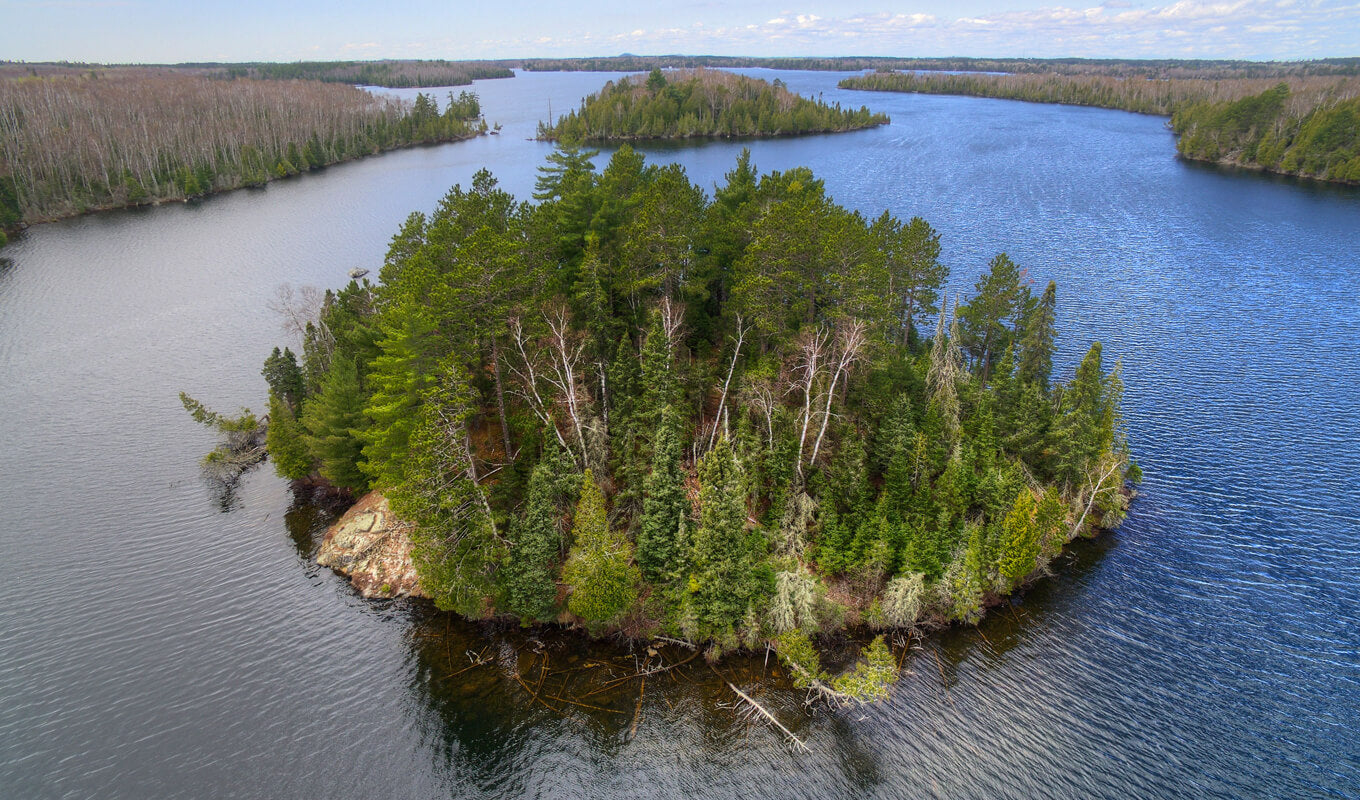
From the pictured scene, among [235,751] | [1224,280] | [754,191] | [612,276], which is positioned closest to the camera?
[235,751]

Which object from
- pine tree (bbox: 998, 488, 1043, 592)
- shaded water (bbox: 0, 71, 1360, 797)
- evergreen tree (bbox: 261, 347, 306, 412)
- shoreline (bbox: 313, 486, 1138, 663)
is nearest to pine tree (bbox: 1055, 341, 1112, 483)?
shoreline (bbox: 313, 486, 1138, 663)

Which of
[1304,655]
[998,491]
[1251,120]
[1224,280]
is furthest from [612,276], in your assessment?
[1251,120]

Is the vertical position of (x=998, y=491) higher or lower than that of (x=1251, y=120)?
lower

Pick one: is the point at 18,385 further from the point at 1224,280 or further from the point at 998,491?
the point at 1224,280

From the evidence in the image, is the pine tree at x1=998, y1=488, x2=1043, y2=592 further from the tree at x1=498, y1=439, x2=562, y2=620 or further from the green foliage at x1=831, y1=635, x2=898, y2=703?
the tree at x1=498, y1=439, x2=562, y2=620

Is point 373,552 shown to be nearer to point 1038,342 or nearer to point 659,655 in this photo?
point 659,655

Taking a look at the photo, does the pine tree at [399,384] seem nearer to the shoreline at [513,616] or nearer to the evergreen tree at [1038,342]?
the shoreline at [513,616]

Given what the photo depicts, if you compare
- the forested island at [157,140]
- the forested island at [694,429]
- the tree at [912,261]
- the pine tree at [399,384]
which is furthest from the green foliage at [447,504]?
the forested island at [157,140]

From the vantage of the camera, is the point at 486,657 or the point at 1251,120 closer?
the point at 486,657

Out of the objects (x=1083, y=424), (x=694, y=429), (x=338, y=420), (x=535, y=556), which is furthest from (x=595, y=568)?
(x=1083, y=424)
